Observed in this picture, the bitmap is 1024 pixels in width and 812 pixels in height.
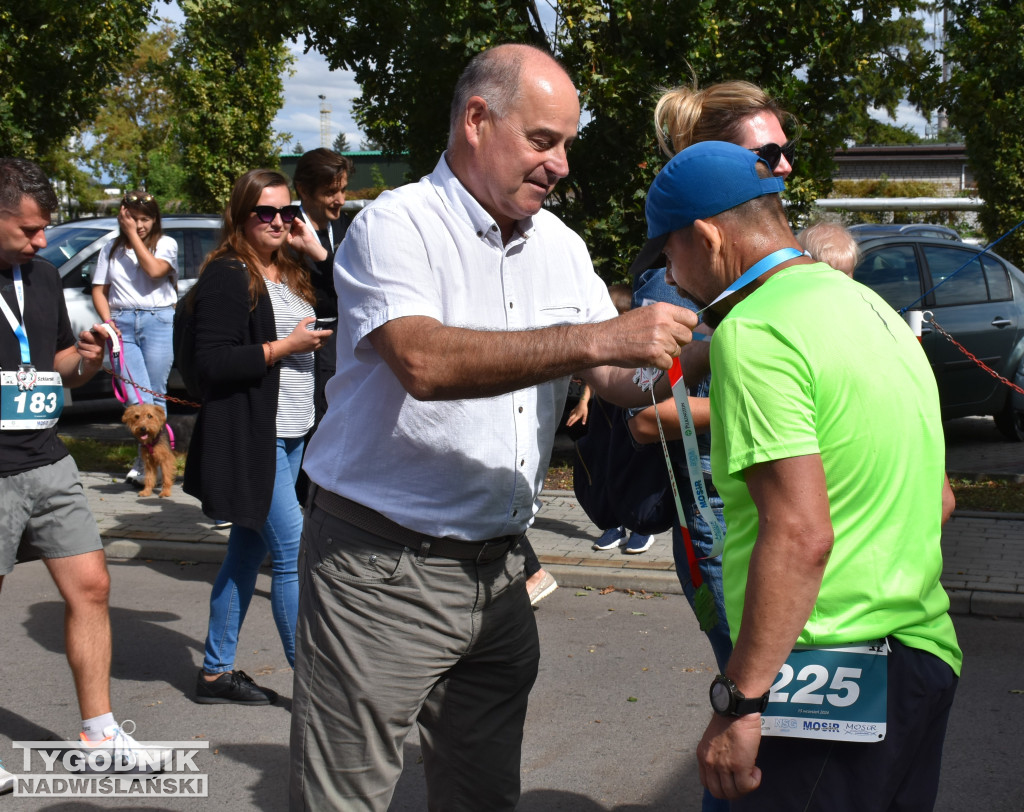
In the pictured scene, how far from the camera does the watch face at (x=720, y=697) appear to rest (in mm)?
1864

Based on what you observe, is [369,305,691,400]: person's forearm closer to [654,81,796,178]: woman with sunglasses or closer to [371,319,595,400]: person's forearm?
[371,319,595,400]: person's forearm

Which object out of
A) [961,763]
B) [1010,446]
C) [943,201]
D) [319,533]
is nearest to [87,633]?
[319,533]

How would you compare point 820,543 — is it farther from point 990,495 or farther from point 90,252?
point 90,252

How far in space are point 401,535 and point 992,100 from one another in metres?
11.0

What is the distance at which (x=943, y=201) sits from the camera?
22.4m

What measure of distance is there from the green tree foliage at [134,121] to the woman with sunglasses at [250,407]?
114ft

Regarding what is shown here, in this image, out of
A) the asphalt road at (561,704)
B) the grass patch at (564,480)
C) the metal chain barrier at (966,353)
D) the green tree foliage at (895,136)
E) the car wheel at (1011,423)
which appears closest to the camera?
the asphalt road at (561,704)

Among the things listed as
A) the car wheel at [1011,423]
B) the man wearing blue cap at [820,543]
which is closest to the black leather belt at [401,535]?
the man wearing blue cap at [820,543]

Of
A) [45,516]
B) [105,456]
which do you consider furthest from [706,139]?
[105,456]

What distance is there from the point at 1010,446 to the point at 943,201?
13278 millimetres

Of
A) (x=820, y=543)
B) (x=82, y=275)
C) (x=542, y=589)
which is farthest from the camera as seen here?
(x=82, y=275)

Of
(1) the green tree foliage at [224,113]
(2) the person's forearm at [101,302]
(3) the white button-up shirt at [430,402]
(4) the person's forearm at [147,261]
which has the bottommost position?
(3) the white button-up shirt at [430,402]

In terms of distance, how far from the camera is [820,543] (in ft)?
5.92

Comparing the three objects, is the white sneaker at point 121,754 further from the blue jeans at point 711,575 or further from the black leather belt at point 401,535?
the blue jeans at point 711,575
